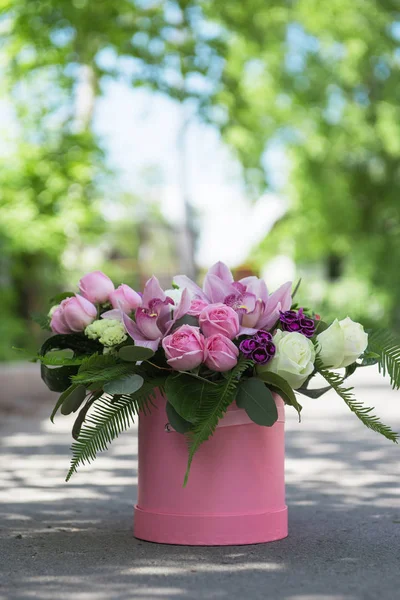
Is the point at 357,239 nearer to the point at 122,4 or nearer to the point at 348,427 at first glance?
the point at 122,4

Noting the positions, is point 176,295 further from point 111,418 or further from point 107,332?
point 111,418

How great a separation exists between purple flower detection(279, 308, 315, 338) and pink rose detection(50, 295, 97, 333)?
2.54 ft

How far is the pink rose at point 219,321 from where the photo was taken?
12.3 feet

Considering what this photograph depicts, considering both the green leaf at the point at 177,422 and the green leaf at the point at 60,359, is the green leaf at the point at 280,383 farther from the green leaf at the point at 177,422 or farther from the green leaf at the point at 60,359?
the green leaf at the point at 60,359

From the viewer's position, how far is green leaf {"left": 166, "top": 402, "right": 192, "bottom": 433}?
12.2 ft

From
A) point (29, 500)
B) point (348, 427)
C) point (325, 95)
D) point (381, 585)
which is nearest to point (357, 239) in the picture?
point (325, 95)

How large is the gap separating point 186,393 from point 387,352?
2.93 feet

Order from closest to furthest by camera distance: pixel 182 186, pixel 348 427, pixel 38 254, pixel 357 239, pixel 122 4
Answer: pixel 348 427, pixel 122 4, pixel 38 254, pixel 182 186, pixel 357 239

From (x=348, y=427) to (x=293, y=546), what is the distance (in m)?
5.03

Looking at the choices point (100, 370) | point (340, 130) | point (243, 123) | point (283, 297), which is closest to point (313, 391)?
point (283, 297)

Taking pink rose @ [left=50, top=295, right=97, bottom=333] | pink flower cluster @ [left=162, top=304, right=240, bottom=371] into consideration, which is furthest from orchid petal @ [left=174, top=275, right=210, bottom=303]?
pink rose @ [left=50, top=295, right=97, bottom=333]

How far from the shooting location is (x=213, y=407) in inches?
143

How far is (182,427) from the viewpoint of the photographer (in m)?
3.71

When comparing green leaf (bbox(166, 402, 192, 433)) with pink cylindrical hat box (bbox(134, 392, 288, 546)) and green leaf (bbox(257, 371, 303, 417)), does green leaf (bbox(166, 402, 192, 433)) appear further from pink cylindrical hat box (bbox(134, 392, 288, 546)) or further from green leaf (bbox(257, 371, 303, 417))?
green leaf (bbox(257, 371, 303, 417))
